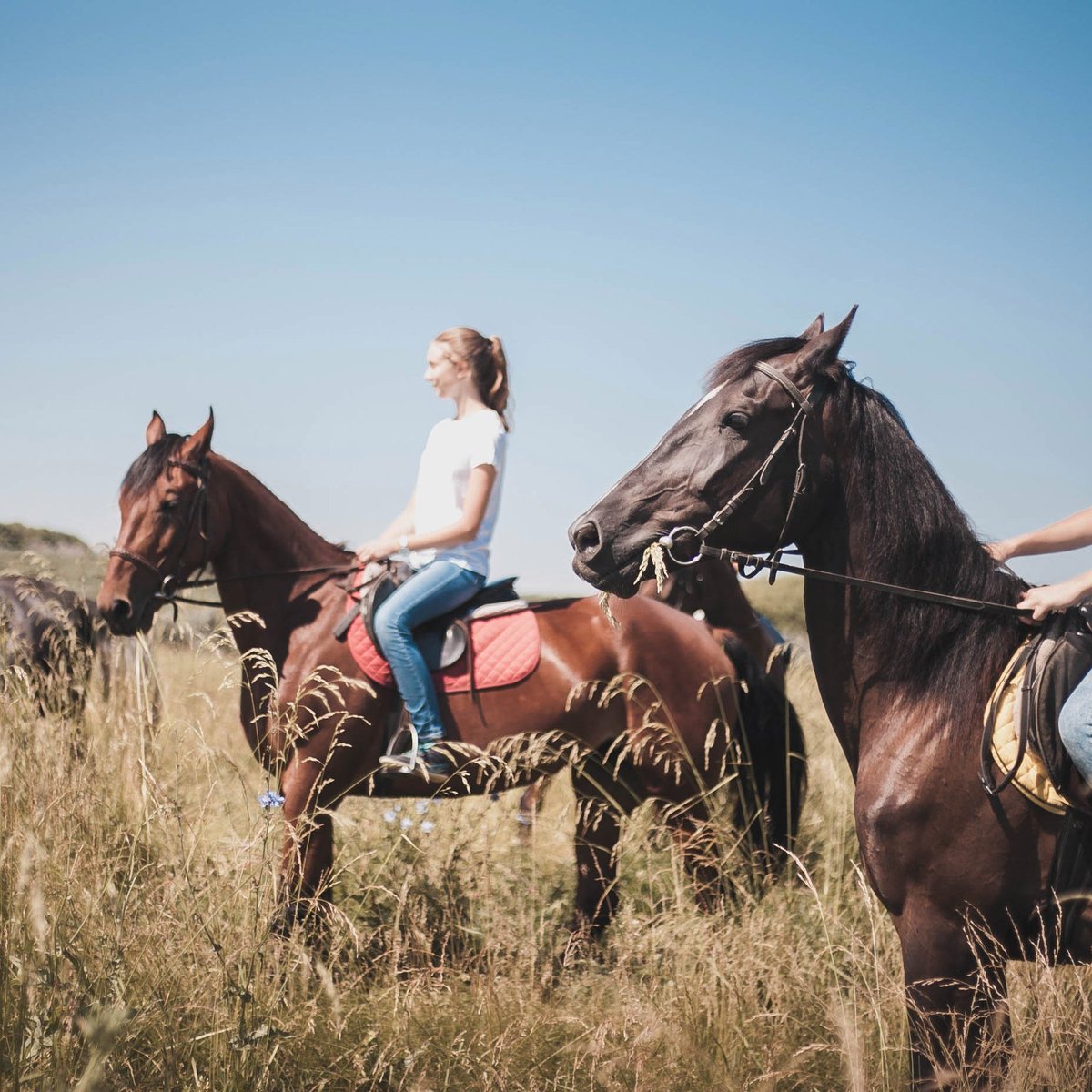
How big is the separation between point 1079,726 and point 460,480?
121 inches

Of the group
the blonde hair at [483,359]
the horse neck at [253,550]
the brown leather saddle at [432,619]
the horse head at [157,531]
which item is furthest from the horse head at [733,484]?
the horse head at [157,531]

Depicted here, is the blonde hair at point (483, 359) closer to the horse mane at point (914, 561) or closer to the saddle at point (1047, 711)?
the horse mane at point (914, 561)

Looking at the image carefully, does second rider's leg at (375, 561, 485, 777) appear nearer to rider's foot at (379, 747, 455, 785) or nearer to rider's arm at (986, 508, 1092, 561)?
rider's foot at (379, 747, 455, 785)

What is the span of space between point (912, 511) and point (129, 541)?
3635 mm

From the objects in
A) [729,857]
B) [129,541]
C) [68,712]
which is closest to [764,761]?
[729,857]

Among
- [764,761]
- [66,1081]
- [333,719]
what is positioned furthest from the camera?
[764,761]

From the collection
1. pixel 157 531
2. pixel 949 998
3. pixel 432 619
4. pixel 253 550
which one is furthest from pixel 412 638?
pixel 949 998

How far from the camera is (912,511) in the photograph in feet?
8.94

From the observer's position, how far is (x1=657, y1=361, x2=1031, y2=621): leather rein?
2.68 meters

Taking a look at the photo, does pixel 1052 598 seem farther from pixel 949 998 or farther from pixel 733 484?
pixel 949 998

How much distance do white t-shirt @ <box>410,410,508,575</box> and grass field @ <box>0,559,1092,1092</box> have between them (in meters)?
1.30

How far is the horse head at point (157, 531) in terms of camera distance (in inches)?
186

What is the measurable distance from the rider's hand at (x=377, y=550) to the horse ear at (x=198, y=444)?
907 millimetres

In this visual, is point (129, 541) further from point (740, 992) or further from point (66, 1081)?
point (740, 992)
